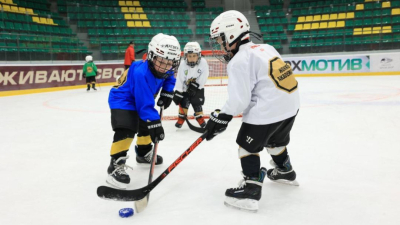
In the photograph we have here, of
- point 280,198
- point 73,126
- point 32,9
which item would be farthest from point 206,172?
point 32,9

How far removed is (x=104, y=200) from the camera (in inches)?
78.9

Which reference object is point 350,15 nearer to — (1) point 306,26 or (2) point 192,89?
(1) point 306,26

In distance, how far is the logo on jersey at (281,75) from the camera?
183cm

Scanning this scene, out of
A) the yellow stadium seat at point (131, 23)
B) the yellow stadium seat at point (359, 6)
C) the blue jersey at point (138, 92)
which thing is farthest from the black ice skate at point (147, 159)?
the yellow stadium seat at point (359, 6)

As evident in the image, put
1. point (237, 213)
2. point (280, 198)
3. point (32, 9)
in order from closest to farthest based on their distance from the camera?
1. point (237, 213)
2. point (280, 198)
3. point (32, 9)

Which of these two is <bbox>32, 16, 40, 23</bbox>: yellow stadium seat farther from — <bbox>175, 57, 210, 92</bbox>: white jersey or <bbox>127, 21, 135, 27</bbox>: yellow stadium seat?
<bbox>175, 57, 210, 92</bbox>: white jersey

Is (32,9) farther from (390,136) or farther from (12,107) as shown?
(390,136)

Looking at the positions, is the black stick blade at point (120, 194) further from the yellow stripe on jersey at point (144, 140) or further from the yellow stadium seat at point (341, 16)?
the yellow stadium seat at point (341, 16)

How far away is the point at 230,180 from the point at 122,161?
732 millimetres

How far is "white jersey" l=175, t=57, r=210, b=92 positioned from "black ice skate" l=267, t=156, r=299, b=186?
215 centimetres

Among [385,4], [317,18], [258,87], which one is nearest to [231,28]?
[258,87]

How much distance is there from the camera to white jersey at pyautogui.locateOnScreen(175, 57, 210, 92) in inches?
163

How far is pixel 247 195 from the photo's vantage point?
185 cm

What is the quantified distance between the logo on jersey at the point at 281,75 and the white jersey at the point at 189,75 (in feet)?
7.55
